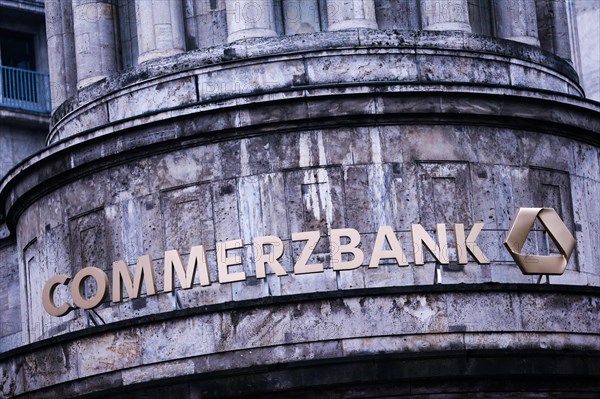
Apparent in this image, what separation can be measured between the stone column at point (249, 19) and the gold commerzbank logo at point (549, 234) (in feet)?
21.9

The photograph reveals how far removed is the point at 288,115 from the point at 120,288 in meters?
4.62

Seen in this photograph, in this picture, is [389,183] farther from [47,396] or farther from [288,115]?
[47,396]

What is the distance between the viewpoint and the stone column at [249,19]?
1827 inches

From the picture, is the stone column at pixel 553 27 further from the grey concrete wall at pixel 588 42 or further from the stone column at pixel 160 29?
the grey concrete wall at pixel 588 42

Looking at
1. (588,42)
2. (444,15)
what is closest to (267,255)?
(444,15)

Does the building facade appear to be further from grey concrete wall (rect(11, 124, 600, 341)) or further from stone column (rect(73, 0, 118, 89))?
stone column (rect(73, 0, 118, 89))

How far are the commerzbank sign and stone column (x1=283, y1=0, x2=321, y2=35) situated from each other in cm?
571

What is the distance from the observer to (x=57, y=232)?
152 ft

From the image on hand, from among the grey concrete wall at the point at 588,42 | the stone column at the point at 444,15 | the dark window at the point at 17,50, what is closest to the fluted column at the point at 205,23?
the stone column at the point at 444,15

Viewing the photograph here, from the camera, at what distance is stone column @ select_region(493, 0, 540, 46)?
159 feet

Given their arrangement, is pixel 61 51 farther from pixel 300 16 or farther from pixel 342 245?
pixel 342 245

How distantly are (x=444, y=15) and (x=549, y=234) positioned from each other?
5.69m

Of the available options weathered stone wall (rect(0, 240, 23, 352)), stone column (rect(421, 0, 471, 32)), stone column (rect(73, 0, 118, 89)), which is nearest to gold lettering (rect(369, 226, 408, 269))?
stone column (rect(421, 0, 471, 32))

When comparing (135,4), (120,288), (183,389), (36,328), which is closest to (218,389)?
(183,389)
